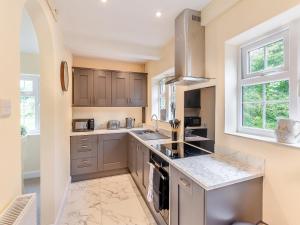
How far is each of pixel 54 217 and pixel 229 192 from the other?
195cm

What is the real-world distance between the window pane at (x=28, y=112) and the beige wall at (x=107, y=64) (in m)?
1.24

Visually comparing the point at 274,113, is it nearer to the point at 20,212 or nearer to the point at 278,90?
the point at 278,90

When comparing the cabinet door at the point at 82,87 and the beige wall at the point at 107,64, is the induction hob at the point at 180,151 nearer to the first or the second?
the cabinet door at the point at 82,87

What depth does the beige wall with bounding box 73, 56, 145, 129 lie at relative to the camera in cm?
377

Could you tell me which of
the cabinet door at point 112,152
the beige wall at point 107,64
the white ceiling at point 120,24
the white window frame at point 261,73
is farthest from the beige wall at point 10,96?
the beige wall at point 107,64

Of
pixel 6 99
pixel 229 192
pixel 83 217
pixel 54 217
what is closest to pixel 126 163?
pixel 83 217

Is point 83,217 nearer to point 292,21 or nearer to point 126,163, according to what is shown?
point 126,163

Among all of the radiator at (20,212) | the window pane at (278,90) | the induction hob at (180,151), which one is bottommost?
the radiator at (20,212)

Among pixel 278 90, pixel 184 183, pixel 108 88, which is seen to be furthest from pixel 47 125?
pixel 278 90

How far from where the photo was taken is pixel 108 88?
3.81 meters

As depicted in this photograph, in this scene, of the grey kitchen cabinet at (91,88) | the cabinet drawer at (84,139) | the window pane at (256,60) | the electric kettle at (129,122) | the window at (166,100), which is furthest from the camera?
the electric kettle at (129,122)

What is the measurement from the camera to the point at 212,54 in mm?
1969

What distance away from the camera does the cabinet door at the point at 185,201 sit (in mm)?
1242

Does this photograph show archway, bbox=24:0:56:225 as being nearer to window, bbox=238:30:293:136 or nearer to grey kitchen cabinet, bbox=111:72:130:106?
grey kitchen cabinet, bbox=111:72:130:106
